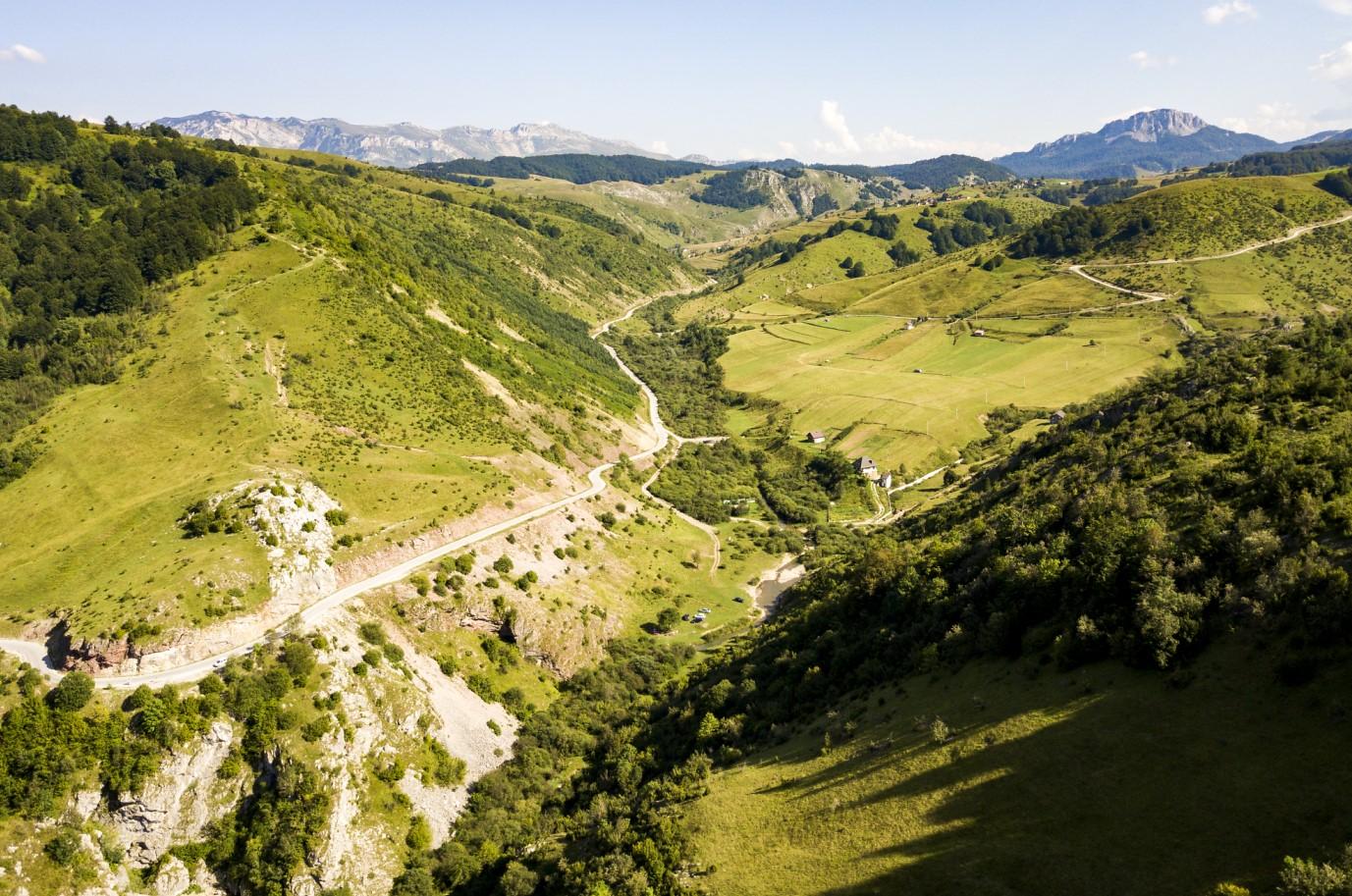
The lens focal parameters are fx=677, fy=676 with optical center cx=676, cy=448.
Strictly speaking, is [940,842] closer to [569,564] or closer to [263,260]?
[569,564]

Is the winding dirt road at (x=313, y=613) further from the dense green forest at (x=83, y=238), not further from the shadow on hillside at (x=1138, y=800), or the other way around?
the shadow on hillside at (x=1138, y=800)

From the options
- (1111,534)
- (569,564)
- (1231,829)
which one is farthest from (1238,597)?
(569,564)

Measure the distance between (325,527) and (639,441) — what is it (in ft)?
314

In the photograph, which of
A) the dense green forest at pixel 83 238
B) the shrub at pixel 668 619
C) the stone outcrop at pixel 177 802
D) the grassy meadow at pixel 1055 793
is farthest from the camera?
the dense green forest at pixel 83 238

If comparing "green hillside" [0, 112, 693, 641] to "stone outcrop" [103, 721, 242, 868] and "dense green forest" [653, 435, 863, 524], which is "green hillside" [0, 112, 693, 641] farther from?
"dense green forest" [653, 435, 863, 524]

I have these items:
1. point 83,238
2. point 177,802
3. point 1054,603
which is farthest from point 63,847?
point 83,238

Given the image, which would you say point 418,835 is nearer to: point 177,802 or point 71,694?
point 177,802

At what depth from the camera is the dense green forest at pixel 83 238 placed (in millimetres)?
115125

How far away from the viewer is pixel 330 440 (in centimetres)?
10512

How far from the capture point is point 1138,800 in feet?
107

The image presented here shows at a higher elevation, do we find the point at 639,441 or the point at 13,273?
the point at 13,273

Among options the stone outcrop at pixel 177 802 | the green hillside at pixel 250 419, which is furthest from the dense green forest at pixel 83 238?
the stone outcrop at pixel 177 802

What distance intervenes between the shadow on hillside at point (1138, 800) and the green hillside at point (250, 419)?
72332 millimetres

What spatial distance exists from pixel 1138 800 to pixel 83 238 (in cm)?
19189
